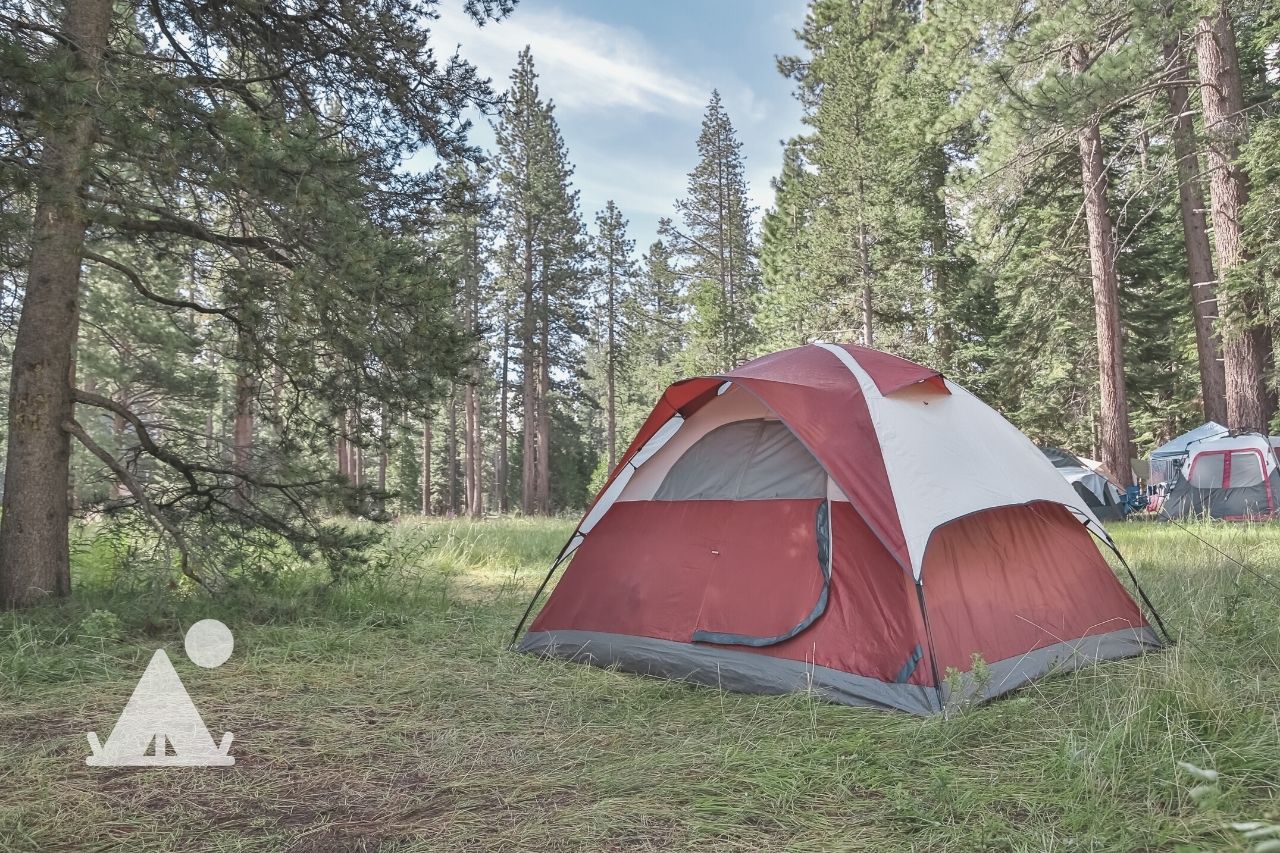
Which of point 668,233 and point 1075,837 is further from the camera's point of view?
point 668,233

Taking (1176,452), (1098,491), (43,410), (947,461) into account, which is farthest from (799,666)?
(1176,452)

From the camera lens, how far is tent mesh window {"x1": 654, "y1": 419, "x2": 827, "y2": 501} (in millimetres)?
4039

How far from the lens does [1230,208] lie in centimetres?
1006

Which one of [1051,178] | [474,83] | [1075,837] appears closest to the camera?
[1075,837]

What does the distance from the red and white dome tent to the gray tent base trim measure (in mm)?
11

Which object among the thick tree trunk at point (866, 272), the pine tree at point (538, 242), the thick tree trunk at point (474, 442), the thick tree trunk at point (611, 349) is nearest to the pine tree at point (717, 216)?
the thick tree trunk at point (611, 349)

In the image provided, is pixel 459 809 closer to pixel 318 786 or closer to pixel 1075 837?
pixel 318 786

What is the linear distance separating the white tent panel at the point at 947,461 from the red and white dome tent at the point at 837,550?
0.01 meters

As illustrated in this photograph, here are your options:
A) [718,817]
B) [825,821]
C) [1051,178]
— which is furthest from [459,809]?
[1051,178]

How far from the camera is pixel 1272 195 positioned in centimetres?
944

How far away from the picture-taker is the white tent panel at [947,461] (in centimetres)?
357

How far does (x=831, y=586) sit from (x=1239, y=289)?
9123 mm

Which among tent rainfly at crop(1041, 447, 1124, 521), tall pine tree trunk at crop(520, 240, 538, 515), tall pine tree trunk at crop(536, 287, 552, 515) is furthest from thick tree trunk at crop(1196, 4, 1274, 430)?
tall pine tree trunk at crop(536, 287, 552, 515)

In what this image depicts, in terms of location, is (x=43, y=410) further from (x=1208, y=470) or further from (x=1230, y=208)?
(x=1208, y=470)
